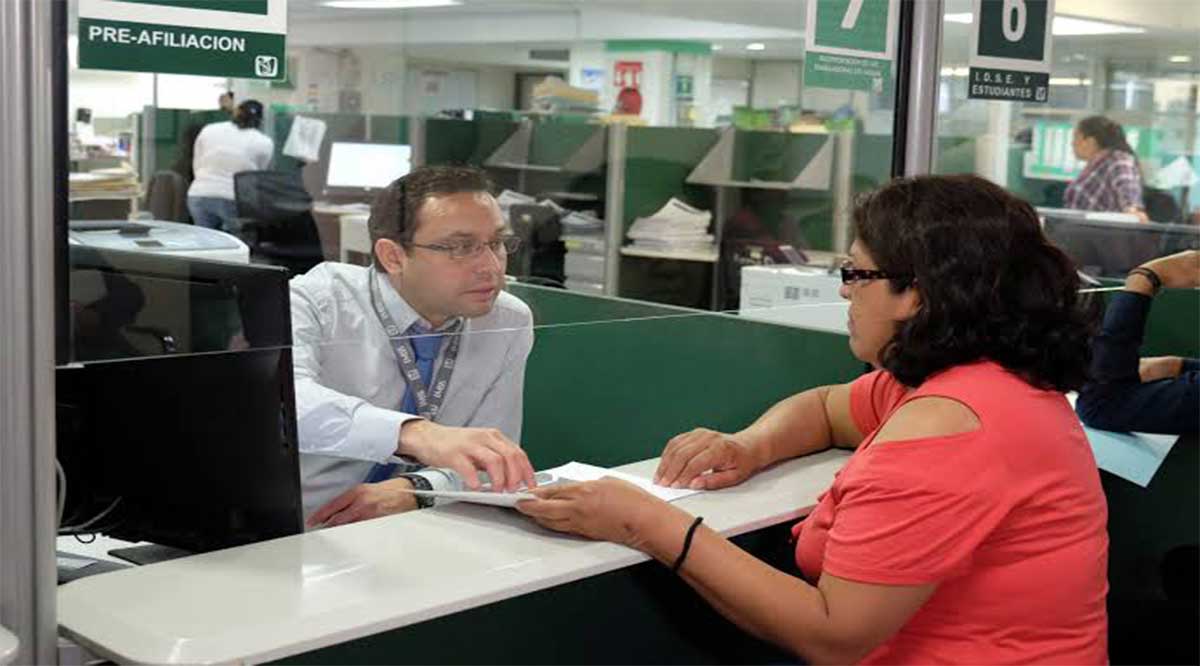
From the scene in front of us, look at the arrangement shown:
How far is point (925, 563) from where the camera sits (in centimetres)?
144

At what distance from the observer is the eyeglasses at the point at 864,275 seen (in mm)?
1632

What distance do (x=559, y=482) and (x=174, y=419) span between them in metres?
0.52

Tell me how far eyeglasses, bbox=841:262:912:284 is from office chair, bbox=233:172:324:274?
1.88 metres

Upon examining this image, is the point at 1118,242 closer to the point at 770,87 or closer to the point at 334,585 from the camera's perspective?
the point at 334,585

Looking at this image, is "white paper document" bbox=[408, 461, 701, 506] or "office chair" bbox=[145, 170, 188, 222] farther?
"office chair" bbox=[145, 170, 188, 222]

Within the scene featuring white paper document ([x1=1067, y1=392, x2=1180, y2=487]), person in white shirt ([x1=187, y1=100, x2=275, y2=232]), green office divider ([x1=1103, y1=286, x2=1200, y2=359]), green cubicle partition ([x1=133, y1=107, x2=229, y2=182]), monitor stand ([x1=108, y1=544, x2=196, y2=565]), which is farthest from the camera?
person in white shirt ([x1=187, y1=100, x2=275, y2=232])

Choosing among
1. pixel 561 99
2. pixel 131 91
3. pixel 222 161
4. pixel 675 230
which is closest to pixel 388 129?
pixel 675 230

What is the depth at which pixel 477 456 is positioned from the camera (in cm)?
173

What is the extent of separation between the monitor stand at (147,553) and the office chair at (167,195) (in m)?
1.59

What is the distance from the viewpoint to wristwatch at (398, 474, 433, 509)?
1.81 metres

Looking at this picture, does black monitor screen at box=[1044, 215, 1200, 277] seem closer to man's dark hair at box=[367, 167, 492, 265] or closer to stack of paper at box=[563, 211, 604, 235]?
man's dark hair at box=[367, 167, 492, 265]

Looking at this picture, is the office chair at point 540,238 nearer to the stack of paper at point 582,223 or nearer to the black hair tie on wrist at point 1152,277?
the stack of paper at point 582,223

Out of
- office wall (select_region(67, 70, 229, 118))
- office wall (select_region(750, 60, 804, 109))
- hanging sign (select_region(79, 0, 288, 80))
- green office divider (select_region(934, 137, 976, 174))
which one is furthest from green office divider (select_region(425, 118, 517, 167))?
office wall (select_region(750, 60, 804, 109))

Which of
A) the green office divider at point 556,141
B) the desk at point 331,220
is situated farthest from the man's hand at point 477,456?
the green office divider at point 556,141
